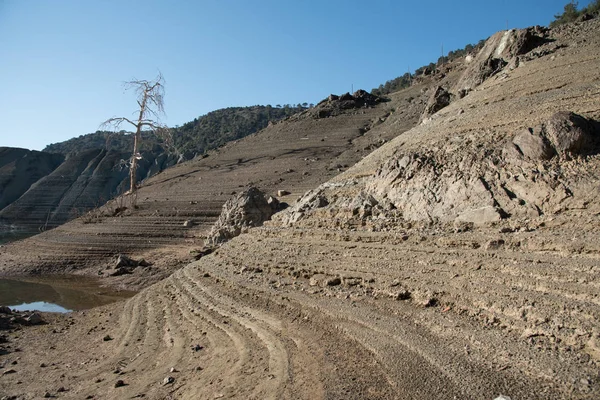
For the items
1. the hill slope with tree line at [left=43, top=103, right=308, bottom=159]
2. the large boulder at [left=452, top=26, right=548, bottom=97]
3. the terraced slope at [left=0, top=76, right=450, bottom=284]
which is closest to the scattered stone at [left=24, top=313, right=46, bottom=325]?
the terraced slope at [left=0, top=76, right=450, bottom=284]

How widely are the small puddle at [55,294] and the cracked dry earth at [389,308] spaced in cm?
358

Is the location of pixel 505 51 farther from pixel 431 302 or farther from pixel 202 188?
pixel 431 302

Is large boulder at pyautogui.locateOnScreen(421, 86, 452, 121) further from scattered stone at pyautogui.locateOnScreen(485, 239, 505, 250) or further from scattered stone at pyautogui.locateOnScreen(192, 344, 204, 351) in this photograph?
scattered stone at pyautogui.locateOnScreen(192, 344, 204, 351)

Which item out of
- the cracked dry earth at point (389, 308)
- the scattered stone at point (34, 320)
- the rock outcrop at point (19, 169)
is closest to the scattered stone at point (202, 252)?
the cracked dry earth at point (389, 308)

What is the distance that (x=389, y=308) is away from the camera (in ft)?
17.3

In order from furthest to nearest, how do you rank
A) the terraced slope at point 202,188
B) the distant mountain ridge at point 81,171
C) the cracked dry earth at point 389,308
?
the distant mountain ridge at point 81,171, the terraced slope at point 202,188, the cracked dry earth at point 389,308

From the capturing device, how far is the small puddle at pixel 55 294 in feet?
43.4

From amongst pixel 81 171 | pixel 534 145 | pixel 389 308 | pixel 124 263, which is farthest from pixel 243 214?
pixel 81 171

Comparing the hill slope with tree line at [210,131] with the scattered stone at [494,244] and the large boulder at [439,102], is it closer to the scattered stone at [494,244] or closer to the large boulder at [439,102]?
the large boulder at [439,102]

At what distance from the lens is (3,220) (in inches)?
1644

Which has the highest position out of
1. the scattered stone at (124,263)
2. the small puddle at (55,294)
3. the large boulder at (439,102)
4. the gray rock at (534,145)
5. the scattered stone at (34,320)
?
the large boulder at (439,102)

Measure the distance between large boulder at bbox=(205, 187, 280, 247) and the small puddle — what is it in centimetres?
398

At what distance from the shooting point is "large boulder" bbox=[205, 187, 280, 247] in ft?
52.0

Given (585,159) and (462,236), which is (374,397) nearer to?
(462,236)
